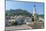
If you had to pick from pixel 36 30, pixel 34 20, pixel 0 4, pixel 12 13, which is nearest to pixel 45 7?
pixel 34 20

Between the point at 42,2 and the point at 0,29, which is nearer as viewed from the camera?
the point at 0,29

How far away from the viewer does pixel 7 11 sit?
47.9 inches

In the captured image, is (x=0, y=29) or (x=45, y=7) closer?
(x=0, y=29)

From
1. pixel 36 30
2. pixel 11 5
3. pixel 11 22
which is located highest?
pixel 11 5

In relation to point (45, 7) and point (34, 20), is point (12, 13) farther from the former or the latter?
point (45, 7)

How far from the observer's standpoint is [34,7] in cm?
127

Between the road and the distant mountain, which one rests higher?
the distant mountain

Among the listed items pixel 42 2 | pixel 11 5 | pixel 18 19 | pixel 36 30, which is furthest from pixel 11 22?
pixel 42 2

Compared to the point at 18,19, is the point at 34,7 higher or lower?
higher

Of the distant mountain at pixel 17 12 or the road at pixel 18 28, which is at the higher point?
the distant mountain at pixel 17 12

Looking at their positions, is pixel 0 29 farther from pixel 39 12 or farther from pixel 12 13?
pixel 39 12

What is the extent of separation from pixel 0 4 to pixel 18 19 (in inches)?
12.9

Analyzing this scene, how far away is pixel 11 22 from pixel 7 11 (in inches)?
6.5

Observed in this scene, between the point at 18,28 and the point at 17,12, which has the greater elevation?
the point at 17,12
